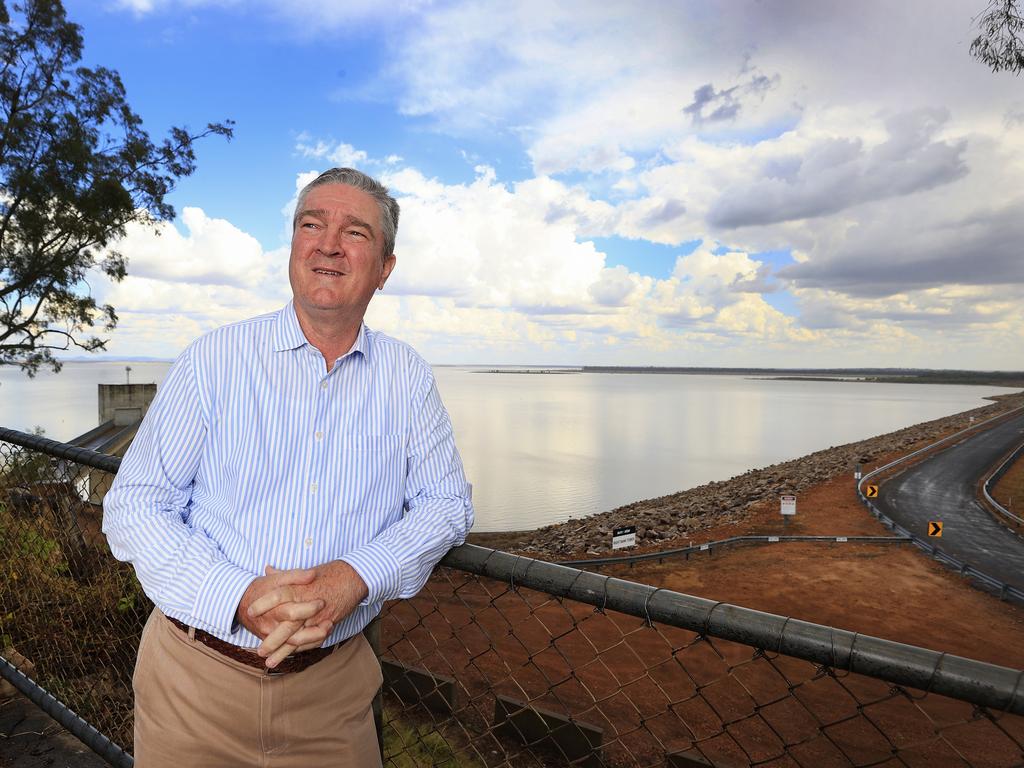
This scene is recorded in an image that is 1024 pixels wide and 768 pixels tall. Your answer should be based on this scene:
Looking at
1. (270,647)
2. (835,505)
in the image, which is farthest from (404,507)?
(835,505)

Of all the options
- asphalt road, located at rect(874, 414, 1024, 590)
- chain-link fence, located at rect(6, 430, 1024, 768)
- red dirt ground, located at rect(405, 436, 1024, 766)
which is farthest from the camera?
asphalt road, located at rect(874, 414, 1024, 590)

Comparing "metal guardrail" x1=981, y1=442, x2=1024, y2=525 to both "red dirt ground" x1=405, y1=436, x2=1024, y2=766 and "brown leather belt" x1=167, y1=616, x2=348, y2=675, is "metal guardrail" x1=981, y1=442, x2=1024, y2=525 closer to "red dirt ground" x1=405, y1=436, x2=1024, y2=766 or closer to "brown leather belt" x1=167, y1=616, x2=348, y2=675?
"red dirt ground" x1=405, y1=436, x2=1024, y2=766

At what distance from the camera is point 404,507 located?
195 cm

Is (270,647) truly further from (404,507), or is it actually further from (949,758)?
(949,758)

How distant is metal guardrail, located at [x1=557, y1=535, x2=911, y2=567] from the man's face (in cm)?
1732

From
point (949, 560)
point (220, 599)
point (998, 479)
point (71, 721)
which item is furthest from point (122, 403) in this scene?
point (998, 479)

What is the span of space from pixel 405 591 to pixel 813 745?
11369 mm

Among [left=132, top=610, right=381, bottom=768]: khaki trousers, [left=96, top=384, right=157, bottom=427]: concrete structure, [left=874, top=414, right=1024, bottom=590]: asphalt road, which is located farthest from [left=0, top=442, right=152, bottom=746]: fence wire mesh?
[left=874, top=414, right=1024, bottom=590]: asphalt road

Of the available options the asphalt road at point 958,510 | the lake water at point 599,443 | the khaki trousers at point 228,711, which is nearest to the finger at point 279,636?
the khaki trousers at point 228,711

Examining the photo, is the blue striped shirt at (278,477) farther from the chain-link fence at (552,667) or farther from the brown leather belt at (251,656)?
the chain-link fence at (552,667)

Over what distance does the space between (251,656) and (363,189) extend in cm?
138

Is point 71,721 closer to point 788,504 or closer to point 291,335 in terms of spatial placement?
point 291,335

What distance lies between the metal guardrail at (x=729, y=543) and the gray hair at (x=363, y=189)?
17.3m

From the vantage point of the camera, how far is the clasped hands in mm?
1426
